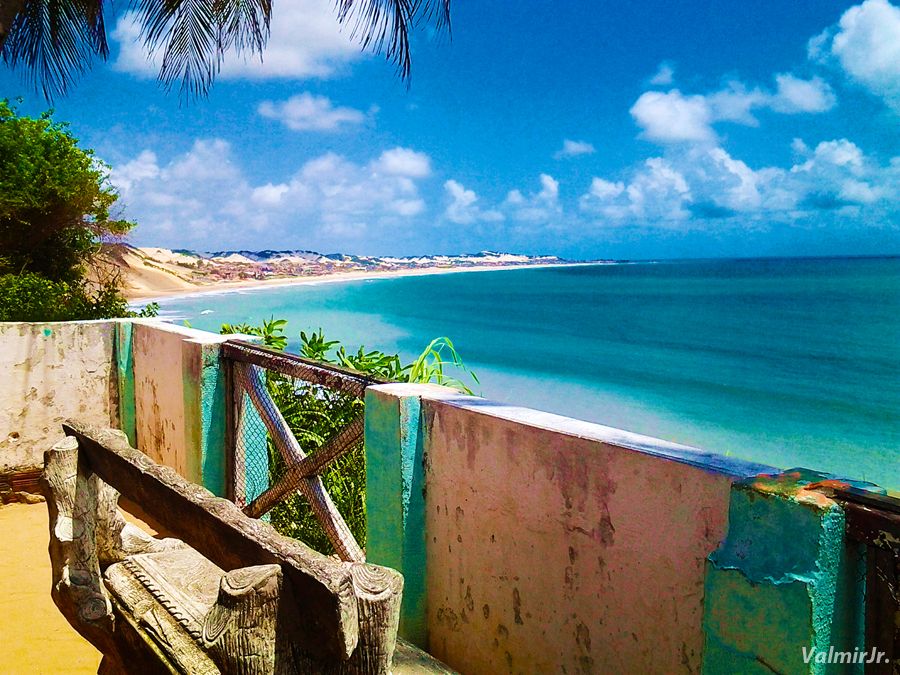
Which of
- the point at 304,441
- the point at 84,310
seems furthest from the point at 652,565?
the point at 84,310

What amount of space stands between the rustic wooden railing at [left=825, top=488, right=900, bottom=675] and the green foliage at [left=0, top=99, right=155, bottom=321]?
329 inches

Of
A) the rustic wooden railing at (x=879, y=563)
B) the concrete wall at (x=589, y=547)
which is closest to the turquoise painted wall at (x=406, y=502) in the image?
the concrete wall at (x=589, y=547)

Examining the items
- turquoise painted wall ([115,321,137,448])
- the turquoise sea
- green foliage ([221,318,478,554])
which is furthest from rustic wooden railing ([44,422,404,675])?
the turquoise sea

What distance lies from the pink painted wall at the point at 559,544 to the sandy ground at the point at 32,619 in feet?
5.73

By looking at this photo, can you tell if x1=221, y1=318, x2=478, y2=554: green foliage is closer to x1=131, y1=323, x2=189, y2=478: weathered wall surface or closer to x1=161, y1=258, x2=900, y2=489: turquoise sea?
x1=131, y1=323, x2=189, y2=478: weathered wall surface

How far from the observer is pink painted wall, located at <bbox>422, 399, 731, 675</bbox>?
188cm

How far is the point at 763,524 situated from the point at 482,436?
1040 mm

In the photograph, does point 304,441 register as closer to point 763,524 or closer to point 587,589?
point 587,589

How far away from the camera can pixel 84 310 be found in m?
7.73

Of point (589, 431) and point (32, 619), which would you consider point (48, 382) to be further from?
point (589, 431)

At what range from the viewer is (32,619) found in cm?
369

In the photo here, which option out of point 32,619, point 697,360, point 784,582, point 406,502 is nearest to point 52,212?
point 32,619

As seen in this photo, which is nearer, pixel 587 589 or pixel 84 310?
pixel 587 589

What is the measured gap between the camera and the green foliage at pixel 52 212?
9766 mm
